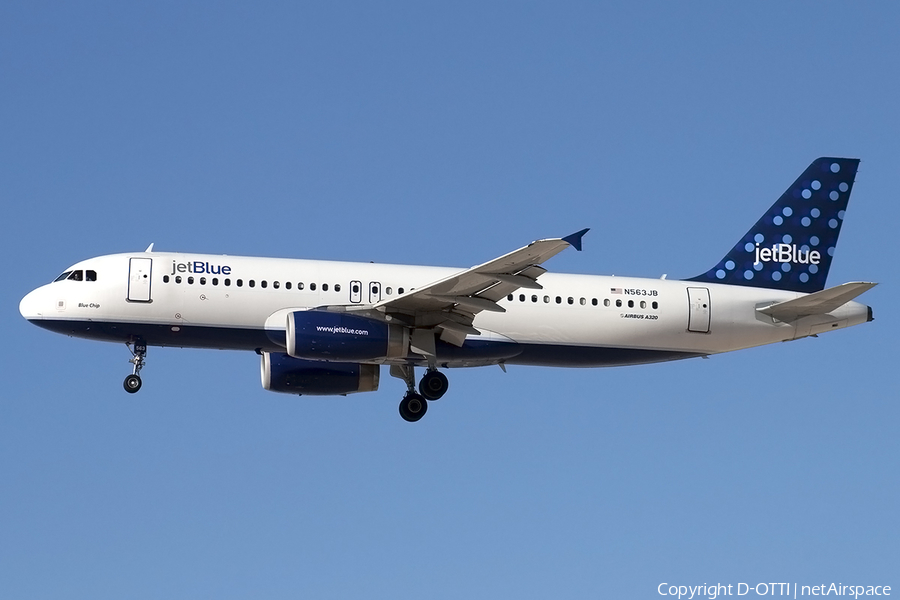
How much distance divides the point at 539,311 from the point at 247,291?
8.11 metres

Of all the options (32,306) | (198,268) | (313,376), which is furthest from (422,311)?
(32,306)

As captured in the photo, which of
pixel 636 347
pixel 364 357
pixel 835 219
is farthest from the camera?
pixel 835 219

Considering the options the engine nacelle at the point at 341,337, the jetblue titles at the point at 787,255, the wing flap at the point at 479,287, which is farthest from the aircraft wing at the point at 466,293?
the jetblue titles at the point at 787,255

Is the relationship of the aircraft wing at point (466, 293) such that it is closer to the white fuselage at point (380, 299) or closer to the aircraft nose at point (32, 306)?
the white fuselage at point (380, 299)

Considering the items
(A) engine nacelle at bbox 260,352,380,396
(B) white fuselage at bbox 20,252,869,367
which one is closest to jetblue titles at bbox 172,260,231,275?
(B) white fuselage at bbox 20,252,869,367

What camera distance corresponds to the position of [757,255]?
139 ft

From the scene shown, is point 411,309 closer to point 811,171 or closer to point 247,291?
point 247,291

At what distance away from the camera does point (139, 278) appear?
37438mm

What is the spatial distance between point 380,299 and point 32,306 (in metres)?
9.38

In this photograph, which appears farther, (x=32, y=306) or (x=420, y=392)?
(x=420, y=392)

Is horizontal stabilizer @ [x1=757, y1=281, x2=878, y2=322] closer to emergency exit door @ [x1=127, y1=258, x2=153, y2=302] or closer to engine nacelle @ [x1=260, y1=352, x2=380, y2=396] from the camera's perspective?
engine nacelle @ [x1=260, y1=352, x2=380, y2=396]

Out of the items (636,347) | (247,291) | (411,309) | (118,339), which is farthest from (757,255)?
(118,339)

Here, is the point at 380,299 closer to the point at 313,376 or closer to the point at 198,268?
the point at 313,376

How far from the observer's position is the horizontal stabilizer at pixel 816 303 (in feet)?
122
